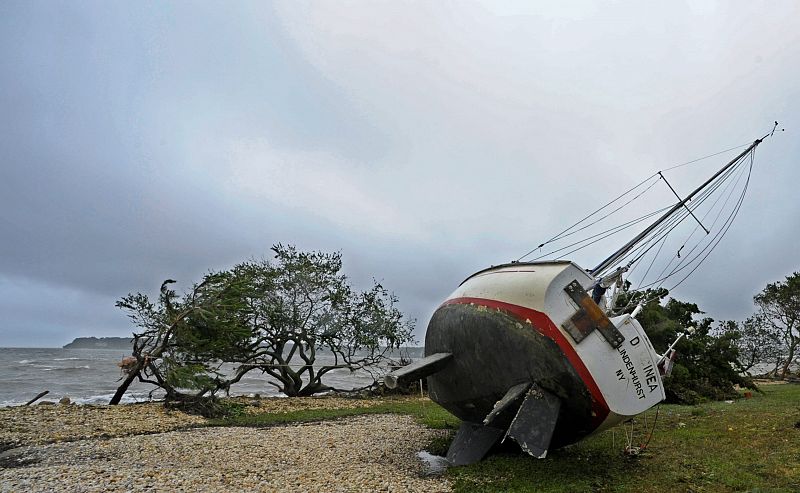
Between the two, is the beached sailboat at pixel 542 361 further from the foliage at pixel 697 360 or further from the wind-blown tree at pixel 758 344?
the wind-blown tree at pixel 758 344

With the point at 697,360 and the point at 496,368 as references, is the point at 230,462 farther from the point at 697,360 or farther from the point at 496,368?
the point at 697,360

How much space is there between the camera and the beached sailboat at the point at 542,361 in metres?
7.18

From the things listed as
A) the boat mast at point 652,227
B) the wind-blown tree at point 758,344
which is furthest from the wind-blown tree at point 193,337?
the wind-blown tree at point 758,344

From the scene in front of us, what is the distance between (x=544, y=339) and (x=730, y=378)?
1583 centimetres

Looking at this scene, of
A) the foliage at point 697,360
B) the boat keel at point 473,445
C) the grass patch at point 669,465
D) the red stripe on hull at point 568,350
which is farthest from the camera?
the foliage at point 697,360

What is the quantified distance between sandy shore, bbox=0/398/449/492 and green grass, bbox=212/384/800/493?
1.12 meters

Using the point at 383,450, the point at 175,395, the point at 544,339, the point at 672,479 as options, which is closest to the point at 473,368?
Result: the point at 544,339

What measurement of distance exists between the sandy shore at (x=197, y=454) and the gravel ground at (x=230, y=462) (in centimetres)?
2

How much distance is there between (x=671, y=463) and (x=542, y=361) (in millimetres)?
3209

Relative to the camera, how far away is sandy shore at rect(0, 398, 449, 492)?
6918 mm

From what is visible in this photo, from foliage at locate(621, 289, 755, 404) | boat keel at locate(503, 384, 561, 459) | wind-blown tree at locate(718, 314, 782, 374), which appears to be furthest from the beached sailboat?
wind-blown tree at locate(718, 314, 782, 374)

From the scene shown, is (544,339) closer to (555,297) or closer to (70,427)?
(555,297)

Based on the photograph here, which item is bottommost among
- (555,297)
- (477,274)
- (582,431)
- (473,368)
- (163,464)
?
(163,464)

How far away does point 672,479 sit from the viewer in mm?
7273
